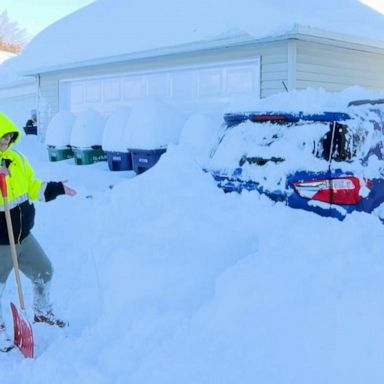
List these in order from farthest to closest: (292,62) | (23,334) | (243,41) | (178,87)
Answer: (178,87) < (243,41) < (292,62) < (23,334)

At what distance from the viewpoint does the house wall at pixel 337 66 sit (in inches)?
433

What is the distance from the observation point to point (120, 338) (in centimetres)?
382

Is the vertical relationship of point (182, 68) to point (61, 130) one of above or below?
above

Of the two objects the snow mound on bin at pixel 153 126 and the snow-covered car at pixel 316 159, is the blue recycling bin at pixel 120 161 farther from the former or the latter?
the snow-covered car at pixel 316 159

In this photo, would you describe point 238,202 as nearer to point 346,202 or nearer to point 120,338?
point 346,202

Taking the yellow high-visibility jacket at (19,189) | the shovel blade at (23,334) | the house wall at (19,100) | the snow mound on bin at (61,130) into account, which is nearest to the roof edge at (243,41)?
the snow mound on bin at (61,130)

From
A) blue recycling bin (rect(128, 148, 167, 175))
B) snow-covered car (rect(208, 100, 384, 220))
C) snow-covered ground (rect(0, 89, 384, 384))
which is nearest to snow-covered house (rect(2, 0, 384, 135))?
blue recycling bin (rect(128, 148, 167, 175))

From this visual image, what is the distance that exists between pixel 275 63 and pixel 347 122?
664cm

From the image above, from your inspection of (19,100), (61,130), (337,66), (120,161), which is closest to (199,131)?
(120,161)

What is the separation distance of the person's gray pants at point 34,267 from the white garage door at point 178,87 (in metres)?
7.54

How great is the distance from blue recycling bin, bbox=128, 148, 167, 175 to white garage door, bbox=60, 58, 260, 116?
244cm

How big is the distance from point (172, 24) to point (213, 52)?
1.41 metres

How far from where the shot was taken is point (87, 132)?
504 inches

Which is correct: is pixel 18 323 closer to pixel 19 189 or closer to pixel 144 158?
pixel 19 189
